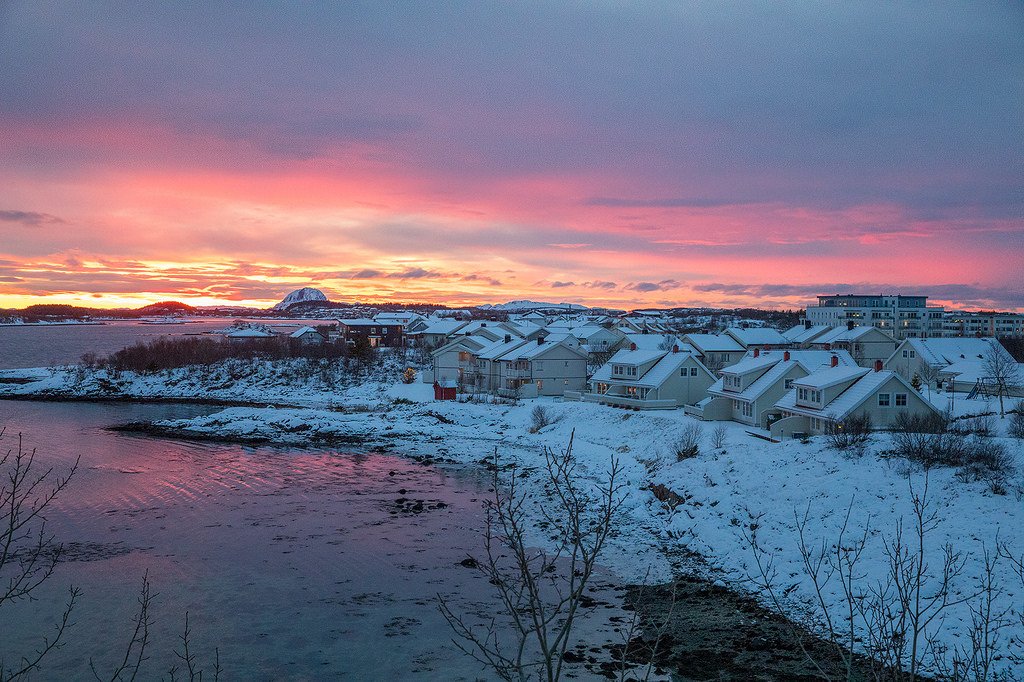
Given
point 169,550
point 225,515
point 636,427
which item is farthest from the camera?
point 636,427

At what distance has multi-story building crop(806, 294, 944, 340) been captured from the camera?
116 metres

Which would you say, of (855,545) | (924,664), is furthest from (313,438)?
(924,664)

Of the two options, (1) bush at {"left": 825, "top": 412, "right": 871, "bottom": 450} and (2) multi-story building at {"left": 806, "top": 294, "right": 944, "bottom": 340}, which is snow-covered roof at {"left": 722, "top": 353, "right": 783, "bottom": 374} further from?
(2) multi-story building at {"left": 806, "top": 294, "right": 944, "bottom": 340}

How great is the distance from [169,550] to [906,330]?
12212 centimetres

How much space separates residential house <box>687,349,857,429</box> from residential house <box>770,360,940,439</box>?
202 centimetres

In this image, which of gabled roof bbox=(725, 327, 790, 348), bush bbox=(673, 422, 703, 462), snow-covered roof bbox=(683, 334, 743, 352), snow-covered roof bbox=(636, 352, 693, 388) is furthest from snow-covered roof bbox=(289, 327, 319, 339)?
bush bbox=(673, 422, 703, 462)

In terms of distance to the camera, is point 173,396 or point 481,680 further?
point 173,396

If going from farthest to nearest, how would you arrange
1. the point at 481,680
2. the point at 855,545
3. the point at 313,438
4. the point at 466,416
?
1. the point at 466,416
2. the point at 313,438
3. the point at 855,545
4. the point at 481,680

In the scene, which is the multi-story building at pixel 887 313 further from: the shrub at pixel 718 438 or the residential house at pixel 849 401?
the shrub at pixel 718 438

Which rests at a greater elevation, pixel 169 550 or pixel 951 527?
pixel 951 527

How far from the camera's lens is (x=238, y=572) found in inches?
830

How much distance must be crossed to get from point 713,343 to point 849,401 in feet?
102

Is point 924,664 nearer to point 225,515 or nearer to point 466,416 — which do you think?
point 225,515

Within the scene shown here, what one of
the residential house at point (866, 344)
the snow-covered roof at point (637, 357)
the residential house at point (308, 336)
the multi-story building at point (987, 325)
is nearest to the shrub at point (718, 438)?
the snow-covered roof at point (637, 357)
